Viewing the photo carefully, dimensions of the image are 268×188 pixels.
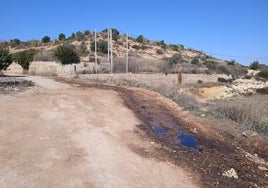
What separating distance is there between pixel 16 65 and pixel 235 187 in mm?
43037

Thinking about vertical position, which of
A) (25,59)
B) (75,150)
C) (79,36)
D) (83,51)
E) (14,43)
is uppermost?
(79,36)

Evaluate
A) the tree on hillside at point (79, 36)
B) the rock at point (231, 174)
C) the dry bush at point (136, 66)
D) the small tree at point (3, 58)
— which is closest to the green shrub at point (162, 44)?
the tree on hillside at point (79, 36)

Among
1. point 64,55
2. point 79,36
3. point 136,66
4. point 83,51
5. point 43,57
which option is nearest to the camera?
point 64,55

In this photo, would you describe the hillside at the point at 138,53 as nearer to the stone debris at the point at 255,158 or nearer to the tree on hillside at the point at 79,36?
the tree on hillside at the point at 79,36

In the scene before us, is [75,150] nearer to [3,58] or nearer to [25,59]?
[3,58]

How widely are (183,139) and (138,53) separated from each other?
157 feet

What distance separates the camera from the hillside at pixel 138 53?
47.0m

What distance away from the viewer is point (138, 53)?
60.6 meters

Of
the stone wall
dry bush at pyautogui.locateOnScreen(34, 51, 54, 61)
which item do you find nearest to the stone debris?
the stone wall

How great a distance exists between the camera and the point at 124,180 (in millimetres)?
8133

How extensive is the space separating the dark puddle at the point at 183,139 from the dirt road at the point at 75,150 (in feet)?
3.23

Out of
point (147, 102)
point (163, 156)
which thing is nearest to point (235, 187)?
point (163, 156)

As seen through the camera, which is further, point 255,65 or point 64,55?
point 255,65

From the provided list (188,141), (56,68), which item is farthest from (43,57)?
(188,141)
